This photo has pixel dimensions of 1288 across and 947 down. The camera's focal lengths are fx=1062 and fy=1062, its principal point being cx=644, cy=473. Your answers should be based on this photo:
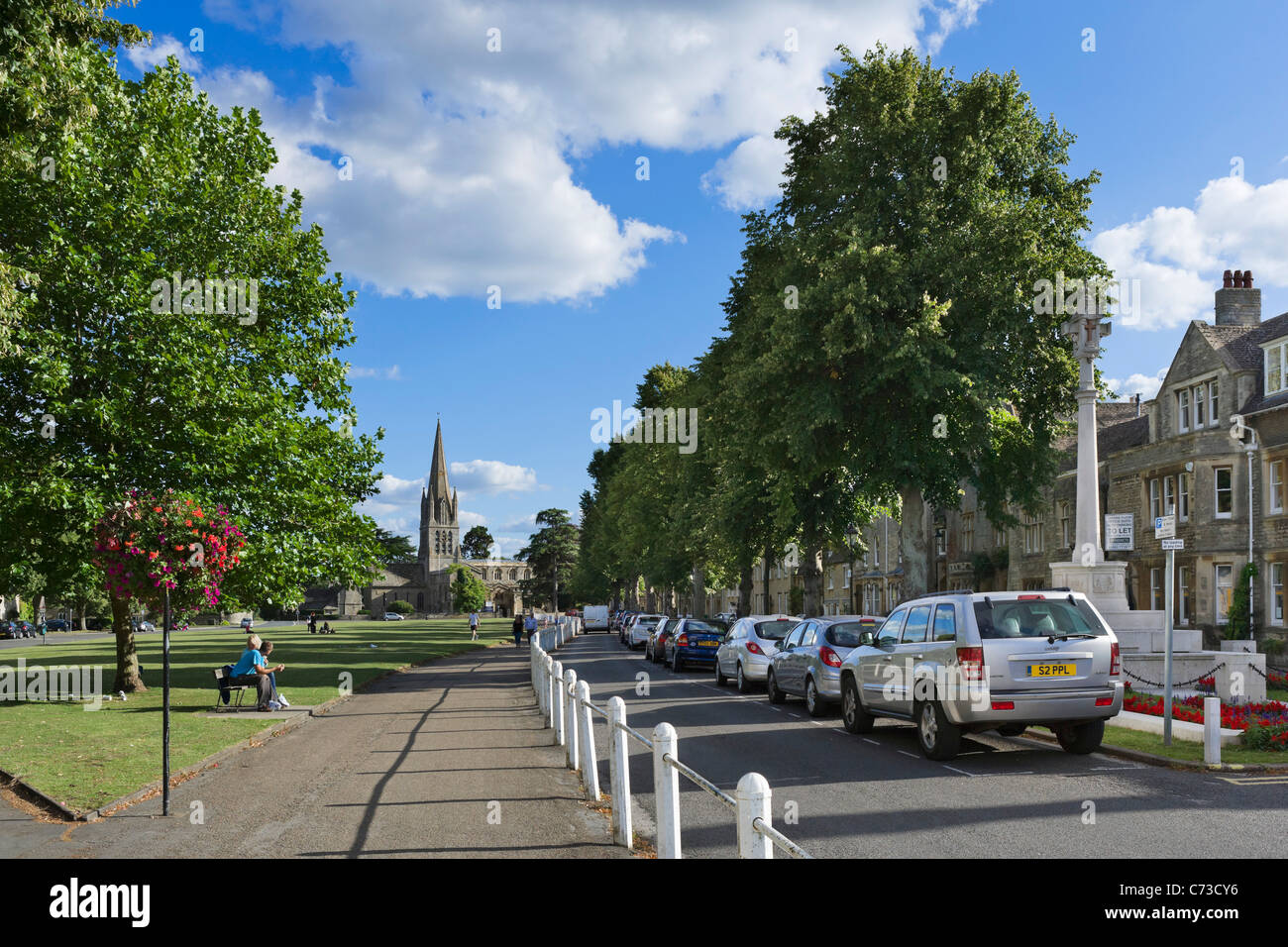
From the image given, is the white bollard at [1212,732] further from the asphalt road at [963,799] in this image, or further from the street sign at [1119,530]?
the street sign at [1119,530]

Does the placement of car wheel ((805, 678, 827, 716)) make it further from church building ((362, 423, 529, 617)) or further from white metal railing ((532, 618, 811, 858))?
church building ((362, 423, 529, 617))

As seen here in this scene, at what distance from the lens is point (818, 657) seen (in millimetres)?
18438

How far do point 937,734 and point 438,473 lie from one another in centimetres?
17441

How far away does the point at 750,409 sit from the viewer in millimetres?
28172

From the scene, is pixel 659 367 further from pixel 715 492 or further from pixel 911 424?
pixel 911 424

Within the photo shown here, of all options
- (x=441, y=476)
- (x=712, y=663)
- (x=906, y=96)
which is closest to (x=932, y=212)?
(x=906, y=96)

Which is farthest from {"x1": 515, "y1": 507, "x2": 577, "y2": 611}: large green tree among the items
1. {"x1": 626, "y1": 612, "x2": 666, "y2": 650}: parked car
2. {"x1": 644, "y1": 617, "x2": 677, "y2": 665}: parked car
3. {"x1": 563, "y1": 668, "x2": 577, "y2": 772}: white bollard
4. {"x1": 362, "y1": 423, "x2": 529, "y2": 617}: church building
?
{"x1": 563, "y1": 668, "x2": 577, "y2": 772}: white bollard

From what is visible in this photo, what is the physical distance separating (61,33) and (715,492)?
3074 centimetres

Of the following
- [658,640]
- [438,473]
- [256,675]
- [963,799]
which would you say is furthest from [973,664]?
[438,473]

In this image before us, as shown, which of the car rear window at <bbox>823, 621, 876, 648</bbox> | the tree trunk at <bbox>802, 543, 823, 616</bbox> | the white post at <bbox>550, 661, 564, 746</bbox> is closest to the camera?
the white post at <bbox>550, 661, 564, 746</bbox>

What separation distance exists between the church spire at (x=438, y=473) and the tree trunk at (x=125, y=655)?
516 ft

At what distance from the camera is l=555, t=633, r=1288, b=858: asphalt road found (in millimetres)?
8156

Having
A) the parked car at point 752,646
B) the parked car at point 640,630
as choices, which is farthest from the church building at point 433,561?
the parked car at point 752,646

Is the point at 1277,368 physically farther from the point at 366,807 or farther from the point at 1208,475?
the point at 366,807
